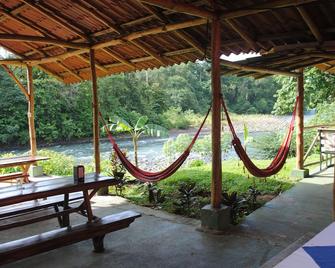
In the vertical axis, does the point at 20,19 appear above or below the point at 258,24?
above

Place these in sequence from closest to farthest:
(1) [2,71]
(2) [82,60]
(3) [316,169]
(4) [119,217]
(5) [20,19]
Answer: (4) [119,217] < (5) [20,19] < (2) [82,60] < (3) [316,169] < (1) [2,71]

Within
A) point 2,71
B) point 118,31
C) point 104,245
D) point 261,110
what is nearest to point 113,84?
point 2,71

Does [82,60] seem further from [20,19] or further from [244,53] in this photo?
[244,53]

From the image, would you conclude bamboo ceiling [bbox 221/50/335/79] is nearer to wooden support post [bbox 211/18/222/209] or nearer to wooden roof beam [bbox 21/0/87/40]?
wooden support post [bbox 211/18/222/209]

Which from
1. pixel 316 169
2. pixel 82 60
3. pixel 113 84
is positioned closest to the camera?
pixel 82 60

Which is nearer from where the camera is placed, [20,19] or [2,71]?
[20,19]

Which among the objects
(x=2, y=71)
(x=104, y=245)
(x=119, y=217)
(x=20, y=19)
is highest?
(x=2, y=71)

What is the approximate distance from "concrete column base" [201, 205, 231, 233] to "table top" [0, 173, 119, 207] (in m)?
0.93

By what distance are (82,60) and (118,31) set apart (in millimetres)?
1523

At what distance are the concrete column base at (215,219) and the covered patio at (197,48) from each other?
0.4 inches

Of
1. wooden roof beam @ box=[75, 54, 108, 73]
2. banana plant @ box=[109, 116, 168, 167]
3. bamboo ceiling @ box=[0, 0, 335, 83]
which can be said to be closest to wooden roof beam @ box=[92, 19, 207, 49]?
bamboo ceiling @ box=[0, 0, 335, 83]

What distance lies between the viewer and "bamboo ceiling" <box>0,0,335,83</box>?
304 centimetres

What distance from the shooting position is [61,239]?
256 centimetres

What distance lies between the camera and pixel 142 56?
4691 mm
